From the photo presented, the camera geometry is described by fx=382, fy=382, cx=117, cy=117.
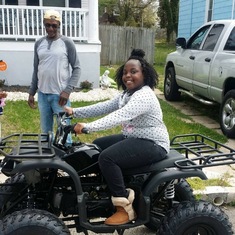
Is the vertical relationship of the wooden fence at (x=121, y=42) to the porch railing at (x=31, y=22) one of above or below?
below

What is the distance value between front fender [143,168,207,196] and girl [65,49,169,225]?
115 millimetres

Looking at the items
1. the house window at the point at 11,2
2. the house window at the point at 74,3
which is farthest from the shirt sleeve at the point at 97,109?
the house window at the point at 11,2

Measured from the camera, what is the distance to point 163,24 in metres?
39.0

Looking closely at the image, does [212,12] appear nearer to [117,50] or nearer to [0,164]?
[117,50]

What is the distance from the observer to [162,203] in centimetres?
329

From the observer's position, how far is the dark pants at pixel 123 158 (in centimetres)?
277

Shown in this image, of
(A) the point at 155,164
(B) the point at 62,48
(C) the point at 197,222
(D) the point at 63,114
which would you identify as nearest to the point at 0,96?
(B) the point at 62,48

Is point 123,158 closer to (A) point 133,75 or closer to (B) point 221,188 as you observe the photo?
(A) point 133,75

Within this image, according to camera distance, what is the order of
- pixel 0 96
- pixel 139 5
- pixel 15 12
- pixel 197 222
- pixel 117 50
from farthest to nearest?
pixel 139 5 → pixel 117 50 → pixel 15 12 → pixel 0 96 → pixel 197 222

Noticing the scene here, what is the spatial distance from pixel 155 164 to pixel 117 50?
625 inches

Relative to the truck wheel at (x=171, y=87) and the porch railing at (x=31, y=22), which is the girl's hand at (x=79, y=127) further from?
the porch railing at (x=31, y=22)

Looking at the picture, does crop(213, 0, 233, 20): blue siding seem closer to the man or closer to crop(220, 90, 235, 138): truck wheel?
crop(220, 90, 235, 138): truck wheel

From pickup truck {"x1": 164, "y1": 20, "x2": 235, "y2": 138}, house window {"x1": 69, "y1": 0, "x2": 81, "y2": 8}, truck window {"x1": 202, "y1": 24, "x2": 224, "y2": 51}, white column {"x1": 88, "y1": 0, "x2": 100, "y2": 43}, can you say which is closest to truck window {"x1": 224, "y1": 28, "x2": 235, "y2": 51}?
pickup truck {"x1": 164, "y1": 20, "x2": 235, "y2": 138}

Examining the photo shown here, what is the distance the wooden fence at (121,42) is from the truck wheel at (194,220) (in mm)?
15502
